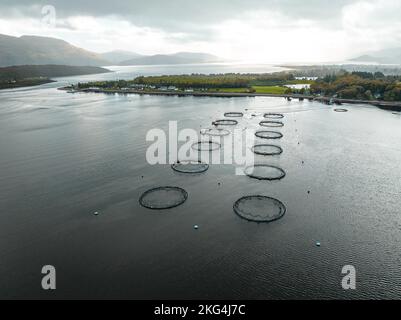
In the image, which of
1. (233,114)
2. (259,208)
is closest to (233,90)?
(233,114)

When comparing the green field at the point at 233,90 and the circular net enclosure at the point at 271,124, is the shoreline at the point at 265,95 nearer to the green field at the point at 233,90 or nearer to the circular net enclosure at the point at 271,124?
the green field at the point at 233,90

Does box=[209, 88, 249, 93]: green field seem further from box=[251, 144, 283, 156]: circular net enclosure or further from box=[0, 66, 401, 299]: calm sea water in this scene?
box=[251, 144, 283, 156]: circular net enclosure

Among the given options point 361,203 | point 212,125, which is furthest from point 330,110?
point 361,203

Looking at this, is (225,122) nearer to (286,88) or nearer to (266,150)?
(266,150)
